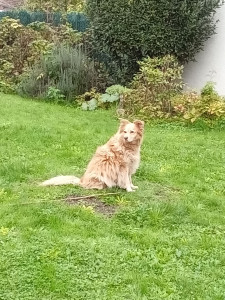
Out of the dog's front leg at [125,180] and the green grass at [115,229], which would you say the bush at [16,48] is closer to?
the green grass at [115,229]

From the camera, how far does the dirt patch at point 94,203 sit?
6644 mm

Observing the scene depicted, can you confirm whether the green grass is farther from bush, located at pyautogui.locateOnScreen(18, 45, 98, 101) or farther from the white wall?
the white wall

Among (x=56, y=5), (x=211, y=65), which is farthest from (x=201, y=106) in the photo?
(x=56, y=5)

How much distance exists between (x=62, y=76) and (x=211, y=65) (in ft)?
11.3

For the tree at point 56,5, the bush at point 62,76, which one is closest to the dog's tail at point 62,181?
the bush at point 62,76

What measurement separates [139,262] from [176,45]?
8408mm

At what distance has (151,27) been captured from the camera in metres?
12.9

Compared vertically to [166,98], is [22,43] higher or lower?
higher

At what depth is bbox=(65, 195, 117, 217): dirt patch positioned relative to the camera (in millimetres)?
6644

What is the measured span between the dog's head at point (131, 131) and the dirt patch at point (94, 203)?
32.9 inches

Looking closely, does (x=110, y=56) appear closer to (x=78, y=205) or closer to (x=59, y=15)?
(x=59, y=15)

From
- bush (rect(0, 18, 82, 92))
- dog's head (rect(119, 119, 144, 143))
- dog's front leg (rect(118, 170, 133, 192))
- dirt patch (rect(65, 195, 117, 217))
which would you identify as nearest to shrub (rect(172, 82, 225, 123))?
bush (rect(0, 18, 82, 92))

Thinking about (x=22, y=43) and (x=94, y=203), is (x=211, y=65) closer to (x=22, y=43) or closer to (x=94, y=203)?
(x=22, y=43)

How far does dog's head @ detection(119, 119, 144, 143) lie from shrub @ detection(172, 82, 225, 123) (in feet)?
14.3
